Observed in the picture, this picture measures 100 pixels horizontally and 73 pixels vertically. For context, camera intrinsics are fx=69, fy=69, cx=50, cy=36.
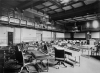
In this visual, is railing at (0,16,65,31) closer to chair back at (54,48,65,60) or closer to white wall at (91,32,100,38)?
chair back at (54,48,65,60)

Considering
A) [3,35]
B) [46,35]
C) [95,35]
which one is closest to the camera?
[3,35]

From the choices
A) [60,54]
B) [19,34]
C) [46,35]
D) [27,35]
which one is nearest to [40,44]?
[27,35]

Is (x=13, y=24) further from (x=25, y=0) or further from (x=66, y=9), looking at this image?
(x=66, y=9)

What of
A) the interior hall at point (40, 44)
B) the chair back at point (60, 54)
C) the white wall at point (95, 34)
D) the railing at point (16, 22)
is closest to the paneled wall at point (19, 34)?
the interior hall at point (40, 44)

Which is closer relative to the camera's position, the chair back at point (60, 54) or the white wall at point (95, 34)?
the chair back at point (60, 54)

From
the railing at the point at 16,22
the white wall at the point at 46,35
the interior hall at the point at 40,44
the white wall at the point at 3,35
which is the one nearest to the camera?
the interior hall at the point at 40,44

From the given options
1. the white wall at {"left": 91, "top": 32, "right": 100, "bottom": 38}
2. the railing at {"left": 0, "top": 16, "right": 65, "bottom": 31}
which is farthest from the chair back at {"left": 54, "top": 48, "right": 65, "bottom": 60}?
the white wall at {"left": 91, "top": 32, "right": 100, "bottom": 38}

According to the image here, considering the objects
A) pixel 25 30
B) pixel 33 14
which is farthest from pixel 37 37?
pixel 33 14

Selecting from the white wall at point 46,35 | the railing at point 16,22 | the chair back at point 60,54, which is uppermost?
the railing at point 16,22

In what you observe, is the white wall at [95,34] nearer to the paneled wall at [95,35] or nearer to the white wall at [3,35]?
the paneled wall at [95,35]

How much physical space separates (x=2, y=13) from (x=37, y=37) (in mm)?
5607

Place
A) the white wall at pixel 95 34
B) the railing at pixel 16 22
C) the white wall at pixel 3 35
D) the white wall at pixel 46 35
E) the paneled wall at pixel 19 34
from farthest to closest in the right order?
the white wall at pixel 95 34 → the white wall at pixel 46 35 → the paneled wall at pixel 19 34 → the white wall at pixel 3 35 → the railing at pixel 16 22

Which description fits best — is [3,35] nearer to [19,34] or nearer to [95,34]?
[19,34]

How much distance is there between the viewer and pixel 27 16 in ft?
26.6
